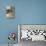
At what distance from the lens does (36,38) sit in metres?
3.59

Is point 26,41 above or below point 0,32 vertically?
below

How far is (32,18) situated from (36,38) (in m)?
0.61

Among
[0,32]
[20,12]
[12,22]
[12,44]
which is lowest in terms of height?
[12,44]

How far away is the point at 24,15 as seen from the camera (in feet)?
12.3

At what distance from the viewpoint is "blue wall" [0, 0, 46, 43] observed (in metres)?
3.72

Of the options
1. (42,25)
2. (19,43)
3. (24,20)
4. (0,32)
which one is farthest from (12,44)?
(42,25)

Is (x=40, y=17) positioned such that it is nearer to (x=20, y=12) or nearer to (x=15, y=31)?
(x=20, y=12)

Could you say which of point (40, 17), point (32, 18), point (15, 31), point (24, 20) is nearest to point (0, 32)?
point (15, 31)

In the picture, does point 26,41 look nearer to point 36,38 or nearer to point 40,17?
point 36,38

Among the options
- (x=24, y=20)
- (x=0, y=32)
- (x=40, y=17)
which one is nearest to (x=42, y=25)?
(x=40, y=17)

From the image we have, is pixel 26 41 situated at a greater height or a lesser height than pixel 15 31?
lesser

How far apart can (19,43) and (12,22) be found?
65 cm

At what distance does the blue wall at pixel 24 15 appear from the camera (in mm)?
3723

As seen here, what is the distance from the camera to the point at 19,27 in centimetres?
364
